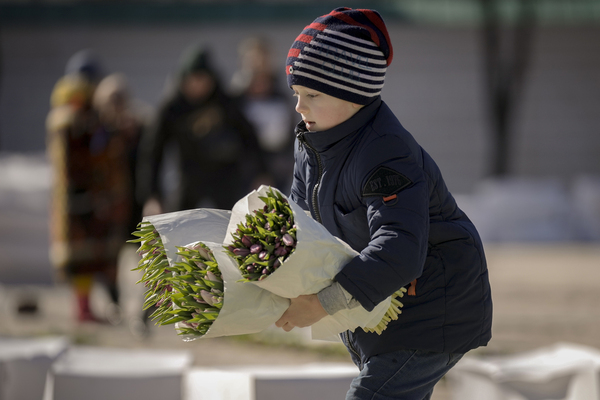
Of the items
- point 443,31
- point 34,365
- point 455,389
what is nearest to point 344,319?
point 455,389

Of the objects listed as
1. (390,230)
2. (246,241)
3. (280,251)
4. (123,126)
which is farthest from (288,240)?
(123,126)

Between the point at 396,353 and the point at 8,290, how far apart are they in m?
6.94

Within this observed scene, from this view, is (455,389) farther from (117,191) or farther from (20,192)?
(20,192)

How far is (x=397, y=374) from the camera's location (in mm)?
2068

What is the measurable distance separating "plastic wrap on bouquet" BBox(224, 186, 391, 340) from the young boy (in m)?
0.07

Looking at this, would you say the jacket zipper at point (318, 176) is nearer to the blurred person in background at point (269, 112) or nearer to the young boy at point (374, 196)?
the young boy at point (374, 196)

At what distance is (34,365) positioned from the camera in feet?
10.8

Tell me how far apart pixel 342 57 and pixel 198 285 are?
715mm

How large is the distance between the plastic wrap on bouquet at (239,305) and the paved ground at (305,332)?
2.55 metres

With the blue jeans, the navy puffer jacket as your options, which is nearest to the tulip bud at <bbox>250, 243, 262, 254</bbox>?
the navy puffer jacket

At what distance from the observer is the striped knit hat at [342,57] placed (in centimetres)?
201

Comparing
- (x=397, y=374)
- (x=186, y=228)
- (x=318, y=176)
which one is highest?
(x=318, y=176)

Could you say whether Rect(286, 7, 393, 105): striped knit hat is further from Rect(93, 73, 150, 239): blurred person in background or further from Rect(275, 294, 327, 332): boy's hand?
Rect(93, 73, 150, 239): blurred person in background

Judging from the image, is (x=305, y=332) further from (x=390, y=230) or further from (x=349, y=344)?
(x=390, y=230)
